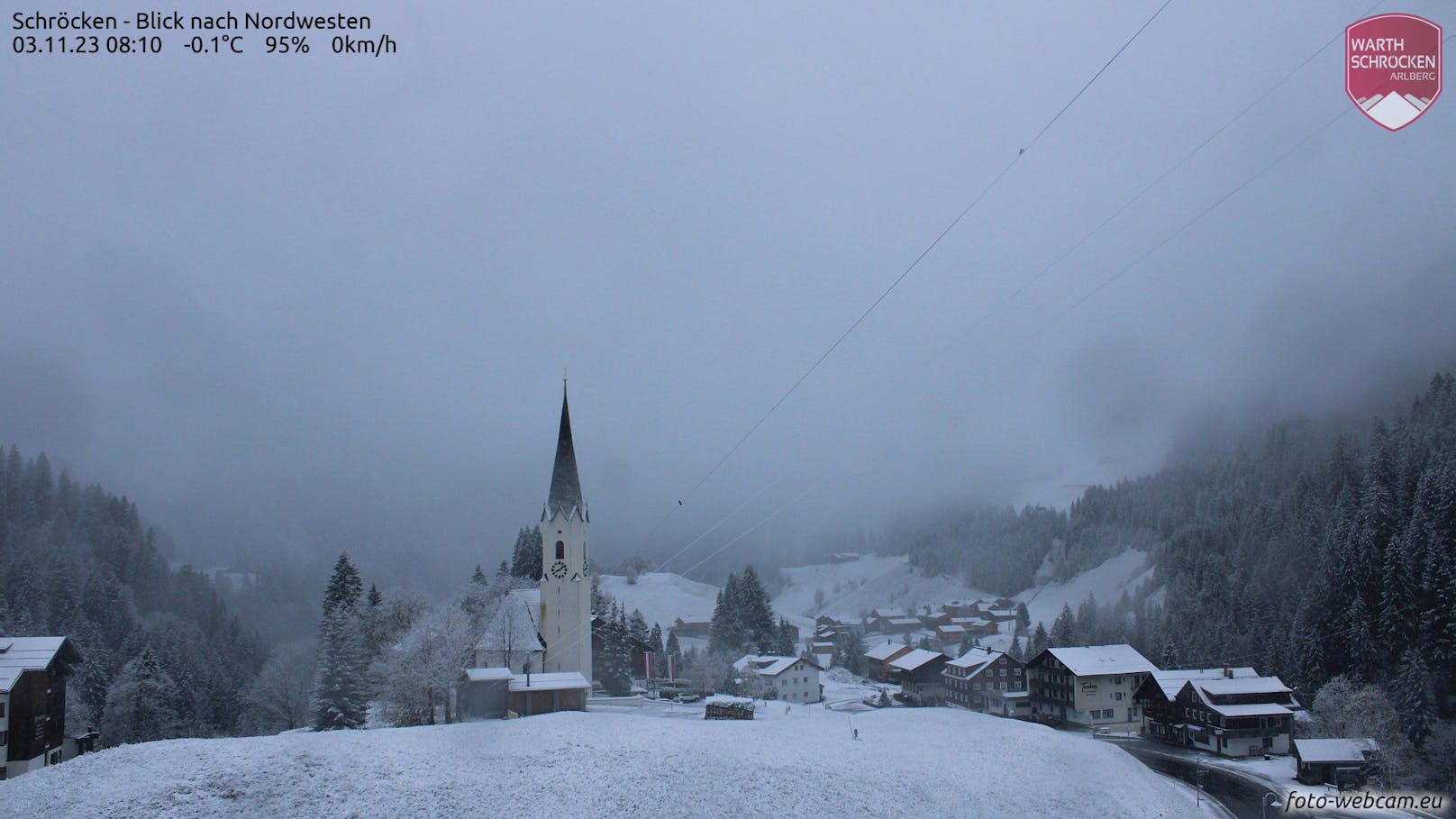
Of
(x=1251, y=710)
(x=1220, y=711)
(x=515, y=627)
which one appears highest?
(x=515, y=627)

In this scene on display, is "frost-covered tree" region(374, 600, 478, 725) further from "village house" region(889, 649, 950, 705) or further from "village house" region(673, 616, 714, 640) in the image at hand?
"village house" region(673, 616, 714, 640)

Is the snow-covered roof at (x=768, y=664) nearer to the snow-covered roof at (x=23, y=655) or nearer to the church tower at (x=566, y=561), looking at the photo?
the church tower at (x=566, y=561)

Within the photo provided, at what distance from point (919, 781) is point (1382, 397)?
2609cm

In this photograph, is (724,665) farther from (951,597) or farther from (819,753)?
(819,753)

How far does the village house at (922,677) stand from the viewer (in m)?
34.6

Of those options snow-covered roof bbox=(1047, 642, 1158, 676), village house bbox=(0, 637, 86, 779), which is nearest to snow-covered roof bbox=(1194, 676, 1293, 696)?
snow-covered roof bbox=(1047, 642, 1158, 676)

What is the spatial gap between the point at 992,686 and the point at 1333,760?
1124cm

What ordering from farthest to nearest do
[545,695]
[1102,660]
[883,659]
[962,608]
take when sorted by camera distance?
[962,608] < [883,659] < [545,695] < [1102,660]

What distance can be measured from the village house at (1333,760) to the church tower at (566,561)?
33.6m

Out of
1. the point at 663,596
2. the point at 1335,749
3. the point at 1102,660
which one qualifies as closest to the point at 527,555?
the point at 663,596

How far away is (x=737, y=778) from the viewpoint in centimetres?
1670

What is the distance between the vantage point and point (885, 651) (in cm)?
4656

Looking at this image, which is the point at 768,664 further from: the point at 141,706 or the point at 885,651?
the point at 141,706

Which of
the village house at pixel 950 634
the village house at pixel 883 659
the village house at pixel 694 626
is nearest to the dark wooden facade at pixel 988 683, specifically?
the village house at pixel 883 659
